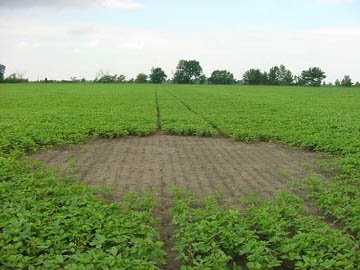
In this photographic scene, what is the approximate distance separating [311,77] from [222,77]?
1174 inches

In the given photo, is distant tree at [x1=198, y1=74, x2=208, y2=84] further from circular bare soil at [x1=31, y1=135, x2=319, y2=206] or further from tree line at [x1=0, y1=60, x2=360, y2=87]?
circular bare soil at [x1=31, y1=135, x2=319, y2=206]

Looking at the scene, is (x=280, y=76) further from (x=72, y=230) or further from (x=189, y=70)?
(x=72, y=230)

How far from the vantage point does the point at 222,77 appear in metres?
118

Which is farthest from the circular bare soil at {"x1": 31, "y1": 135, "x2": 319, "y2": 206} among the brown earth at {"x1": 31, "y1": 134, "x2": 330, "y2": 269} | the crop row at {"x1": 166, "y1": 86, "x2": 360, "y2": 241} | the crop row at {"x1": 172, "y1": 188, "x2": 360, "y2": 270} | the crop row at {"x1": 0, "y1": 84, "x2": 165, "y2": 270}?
the crop row at {"x1": 172, "y1": 188, "x2": 360, "y2": 270}

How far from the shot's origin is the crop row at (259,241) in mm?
4387

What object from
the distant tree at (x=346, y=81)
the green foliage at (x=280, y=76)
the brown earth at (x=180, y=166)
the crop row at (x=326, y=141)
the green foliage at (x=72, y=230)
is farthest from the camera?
the green foliage at (x=280, y=76)

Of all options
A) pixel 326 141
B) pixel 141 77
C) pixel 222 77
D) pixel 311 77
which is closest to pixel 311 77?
pixel 311 77

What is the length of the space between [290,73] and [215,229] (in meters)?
121

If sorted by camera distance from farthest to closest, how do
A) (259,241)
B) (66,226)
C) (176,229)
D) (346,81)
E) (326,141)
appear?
1. (346,81)
2. (326,141)
3. (176,229)
4. (66,226)
5. (259,241)

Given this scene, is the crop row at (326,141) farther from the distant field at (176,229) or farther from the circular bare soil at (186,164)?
the circular bare soil at (186,164)

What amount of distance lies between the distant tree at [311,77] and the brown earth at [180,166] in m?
117

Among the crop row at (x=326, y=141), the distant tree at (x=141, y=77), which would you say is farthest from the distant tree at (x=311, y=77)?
the crop row at (x=326, y=141)

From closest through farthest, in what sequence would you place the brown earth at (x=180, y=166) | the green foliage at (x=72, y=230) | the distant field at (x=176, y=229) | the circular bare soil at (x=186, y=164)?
the green foliage at (x=72, y=230)
the distant field at (x=176, y=229)
the brown earth at (x=180, y=166)
the circular bare soil at (x=186, y=164)

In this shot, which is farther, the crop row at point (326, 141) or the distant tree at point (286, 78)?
the distant tree at point (286, 78)
